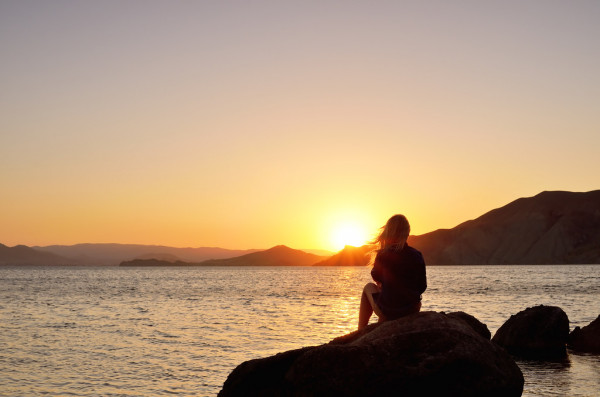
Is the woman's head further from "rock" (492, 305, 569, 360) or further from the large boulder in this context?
"rock" (492, 305, 569, 360)

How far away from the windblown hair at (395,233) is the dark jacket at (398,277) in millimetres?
102

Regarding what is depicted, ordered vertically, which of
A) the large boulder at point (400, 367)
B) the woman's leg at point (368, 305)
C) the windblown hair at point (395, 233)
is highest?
the windblown hair at point (395, 233)

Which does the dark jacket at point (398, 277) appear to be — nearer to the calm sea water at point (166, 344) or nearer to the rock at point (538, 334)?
the calm sea water at point (166, 344)

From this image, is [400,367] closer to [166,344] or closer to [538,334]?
[538,334]

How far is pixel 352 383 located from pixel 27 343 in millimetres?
24681

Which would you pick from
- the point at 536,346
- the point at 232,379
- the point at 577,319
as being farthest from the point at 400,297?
the point at 577,319

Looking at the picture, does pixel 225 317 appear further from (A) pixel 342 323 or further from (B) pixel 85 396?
(B) pixel 85 396

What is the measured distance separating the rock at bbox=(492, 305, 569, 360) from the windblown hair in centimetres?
1595

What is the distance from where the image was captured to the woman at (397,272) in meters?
9.73

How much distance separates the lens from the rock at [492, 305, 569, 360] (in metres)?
23.4

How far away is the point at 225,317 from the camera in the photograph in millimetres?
42219

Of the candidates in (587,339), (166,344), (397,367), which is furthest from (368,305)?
(166,344)

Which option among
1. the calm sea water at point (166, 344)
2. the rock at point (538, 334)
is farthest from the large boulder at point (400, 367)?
the rock at point (538, 334)

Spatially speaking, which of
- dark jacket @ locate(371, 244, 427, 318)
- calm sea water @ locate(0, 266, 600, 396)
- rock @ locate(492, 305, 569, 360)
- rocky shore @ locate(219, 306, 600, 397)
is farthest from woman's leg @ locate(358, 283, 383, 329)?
rock @ locate(492, 305, 569, 360)
